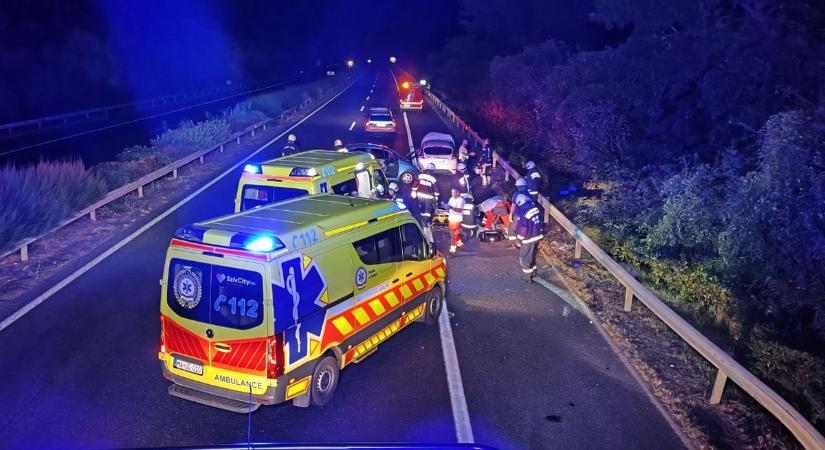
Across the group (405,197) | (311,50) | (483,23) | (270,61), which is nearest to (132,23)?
(483,23)

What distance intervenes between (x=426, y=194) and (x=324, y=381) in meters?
7.51

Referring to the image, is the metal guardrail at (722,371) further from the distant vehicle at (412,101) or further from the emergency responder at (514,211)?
the distant vehicle at (412,101)

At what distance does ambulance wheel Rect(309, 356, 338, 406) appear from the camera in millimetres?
6887

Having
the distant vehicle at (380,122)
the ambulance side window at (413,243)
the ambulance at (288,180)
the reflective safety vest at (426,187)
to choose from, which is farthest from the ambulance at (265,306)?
the distant vehicle at (380,122)

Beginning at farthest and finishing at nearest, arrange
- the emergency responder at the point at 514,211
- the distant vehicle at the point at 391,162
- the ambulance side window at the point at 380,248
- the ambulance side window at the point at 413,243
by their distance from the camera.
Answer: the distant vehicle at the point at 391,162 → the emergency responder at the point at 514,211 → the ambulance side window at the point at 413,243 → the ambulance side window at the point at 380,248

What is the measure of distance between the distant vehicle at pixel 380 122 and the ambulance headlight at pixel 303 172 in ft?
72.6

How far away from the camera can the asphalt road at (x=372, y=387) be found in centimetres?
653

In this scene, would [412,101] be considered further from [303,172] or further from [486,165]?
[303,172]

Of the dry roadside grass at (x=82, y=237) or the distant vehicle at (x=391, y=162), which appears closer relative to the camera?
the dry roadside grass at (x=82, y=237)

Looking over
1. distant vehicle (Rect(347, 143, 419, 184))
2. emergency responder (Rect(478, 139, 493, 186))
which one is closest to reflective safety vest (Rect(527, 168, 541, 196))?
emergency responder (Rect(478, 139, 493, 186))

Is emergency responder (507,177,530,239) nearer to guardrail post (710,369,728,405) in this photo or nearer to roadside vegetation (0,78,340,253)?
guardrail post (710,369,728,405)

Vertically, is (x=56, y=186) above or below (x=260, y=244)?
below

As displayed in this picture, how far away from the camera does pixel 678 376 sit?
7980 millimetres

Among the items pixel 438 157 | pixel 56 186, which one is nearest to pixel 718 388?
pixel 56 186
